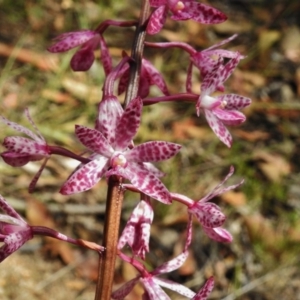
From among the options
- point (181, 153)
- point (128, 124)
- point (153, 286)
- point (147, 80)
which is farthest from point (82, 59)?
point (181, 153)

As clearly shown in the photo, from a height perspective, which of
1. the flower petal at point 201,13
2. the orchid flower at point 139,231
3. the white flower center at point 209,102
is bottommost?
the orchid flower at point 139,231

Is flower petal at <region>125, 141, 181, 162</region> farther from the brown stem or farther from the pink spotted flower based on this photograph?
the brown stem

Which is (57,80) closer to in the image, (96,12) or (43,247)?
(96,12)

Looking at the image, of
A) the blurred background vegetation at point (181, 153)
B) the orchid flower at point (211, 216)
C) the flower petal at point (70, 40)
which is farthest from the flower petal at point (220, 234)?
the blurred background vegetation at point (181, 153)

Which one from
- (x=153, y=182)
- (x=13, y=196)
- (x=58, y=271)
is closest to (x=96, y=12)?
(x=13, y=196)

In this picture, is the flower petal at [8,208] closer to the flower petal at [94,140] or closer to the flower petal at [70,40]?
the flower petal at [94,140]

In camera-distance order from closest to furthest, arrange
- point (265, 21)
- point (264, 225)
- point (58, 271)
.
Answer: point (58, 271) < point (264, 225) < point (265, 21)
